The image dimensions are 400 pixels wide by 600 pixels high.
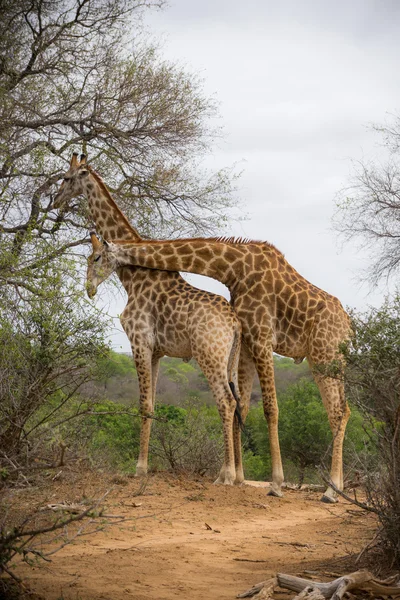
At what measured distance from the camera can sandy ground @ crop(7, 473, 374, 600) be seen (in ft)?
18.7

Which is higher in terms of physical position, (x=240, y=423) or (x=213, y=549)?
(x=240, y=423)

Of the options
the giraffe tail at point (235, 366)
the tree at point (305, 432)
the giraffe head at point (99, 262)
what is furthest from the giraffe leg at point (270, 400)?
the tree at point (305, 432)

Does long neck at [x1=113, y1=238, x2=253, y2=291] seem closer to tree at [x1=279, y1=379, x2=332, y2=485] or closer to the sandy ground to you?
the sandy ground

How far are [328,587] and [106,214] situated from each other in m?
7.42

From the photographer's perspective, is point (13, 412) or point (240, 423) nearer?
point (13, 412)

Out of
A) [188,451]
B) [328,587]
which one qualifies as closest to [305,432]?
[188,451]

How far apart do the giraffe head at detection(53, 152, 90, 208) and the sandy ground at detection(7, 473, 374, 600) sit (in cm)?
427

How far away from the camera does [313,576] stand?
599cm

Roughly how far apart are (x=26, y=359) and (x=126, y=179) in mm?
8147

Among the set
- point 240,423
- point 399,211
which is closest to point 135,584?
point 240,423

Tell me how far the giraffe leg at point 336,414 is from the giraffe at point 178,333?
1123 millimetres

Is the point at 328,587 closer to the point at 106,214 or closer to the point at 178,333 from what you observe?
the point at 178,333

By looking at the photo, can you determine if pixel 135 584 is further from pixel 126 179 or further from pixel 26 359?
pixel 126 179

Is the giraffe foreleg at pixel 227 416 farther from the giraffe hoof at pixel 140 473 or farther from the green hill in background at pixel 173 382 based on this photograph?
the green hill in background at pixel 173 382
